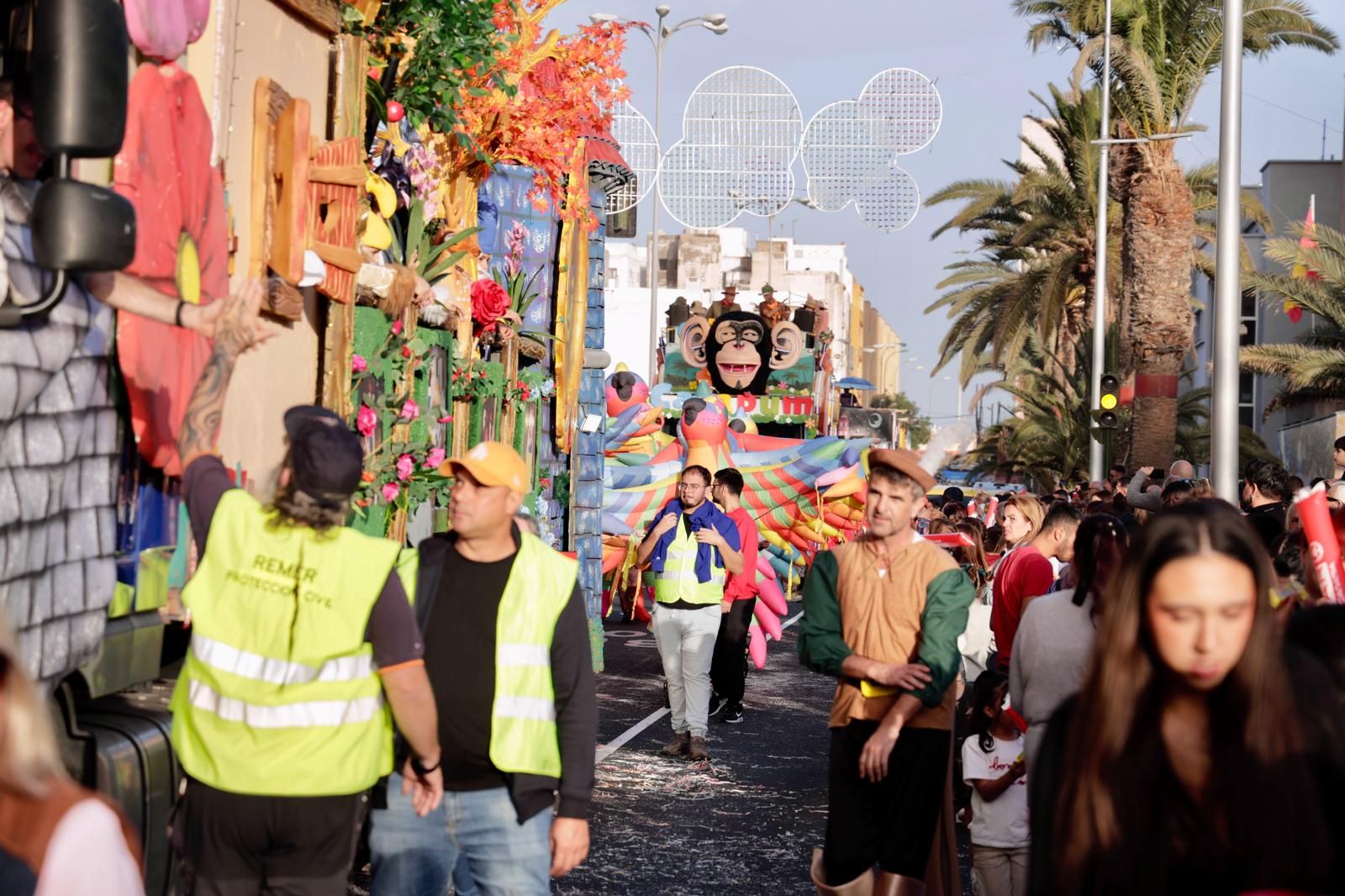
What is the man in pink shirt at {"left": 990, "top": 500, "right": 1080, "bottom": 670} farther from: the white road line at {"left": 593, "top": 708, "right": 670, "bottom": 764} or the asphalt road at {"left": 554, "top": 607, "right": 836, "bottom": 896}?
the white road line at {"left": 593, "top": 708, "right": 670, "bottom": 764}

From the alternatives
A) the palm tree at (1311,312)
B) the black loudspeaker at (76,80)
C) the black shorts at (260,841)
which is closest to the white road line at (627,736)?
the black shorts at (260,841)

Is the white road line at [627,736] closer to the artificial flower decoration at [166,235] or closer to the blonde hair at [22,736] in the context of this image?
the artificial flower decoration at [166,235]

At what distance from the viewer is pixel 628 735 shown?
1227 centimetres

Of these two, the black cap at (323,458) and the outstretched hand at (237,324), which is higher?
the outstretched hand at (237,324)

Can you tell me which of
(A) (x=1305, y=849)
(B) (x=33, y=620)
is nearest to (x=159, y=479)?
(B) (x=33, y=620)

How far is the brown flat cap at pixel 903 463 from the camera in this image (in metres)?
6.46

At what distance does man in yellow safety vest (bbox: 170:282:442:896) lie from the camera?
4340mm

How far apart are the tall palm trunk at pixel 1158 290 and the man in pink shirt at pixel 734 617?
15.5m

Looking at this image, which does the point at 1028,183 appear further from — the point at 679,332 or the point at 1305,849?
the point at 1305,849

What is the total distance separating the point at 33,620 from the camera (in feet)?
16.9

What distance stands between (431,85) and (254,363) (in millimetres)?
2575

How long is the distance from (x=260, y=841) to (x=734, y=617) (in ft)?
29.4

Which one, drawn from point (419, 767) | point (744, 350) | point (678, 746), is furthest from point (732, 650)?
point (744, 350)

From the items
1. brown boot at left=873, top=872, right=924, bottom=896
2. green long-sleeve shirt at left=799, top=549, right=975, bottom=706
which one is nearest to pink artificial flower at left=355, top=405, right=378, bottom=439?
green long-sleeve shirt at left=799, top=549, right=975, bottom=706
